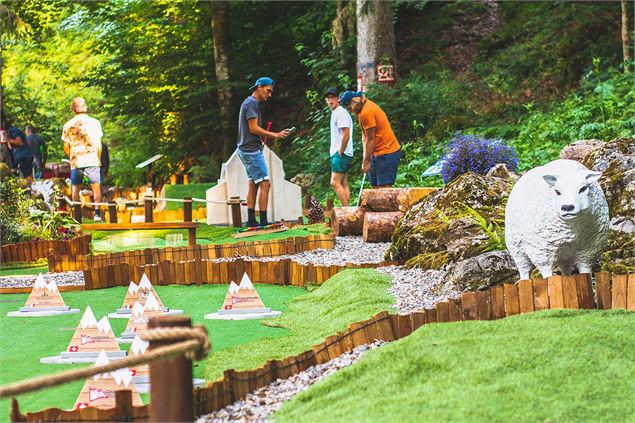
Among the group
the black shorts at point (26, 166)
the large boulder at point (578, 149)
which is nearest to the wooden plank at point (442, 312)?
the large boulder at point (578, 149)

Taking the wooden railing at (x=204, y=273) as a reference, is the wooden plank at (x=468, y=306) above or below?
below

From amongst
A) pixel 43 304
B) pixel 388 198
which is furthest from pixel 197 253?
pixel 43 304

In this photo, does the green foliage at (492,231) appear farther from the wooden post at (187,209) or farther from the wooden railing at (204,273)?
the wooden post at (187,209)

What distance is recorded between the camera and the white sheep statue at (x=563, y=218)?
5.46 meters

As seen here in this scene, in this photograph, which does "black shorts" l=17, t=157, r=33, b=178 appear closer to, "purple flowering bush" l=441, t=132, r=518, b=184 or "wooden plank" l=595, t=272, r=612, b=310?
"purple flowering bush" l=441, t=132, r=518, b=184

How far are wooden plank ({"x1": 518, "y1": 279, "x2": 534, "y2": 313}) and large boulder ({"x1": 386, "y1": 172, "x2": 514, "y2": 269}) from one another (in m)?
2.09

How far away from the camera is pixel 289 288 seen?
8.81 meters

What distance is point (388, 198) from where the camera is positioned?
11703mm

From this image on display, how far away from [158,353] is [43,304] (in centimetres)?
515

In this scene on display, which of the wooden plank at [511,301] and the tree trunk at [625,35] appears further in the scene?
the tree trunk at [625,35]

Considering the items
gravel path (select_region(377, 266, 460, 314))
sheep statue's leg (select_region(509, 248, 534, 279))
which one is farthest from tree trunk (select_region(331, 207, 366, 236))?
sheep statue's leg (select_region(509, 248, 534, 279))

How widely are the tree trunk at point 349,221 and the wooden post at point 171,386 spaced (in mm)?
9043

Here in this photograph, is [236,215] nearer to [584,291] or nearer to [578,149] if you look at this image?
[578,149]

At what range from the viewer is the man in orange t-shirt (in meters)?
12.8
